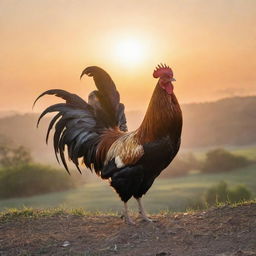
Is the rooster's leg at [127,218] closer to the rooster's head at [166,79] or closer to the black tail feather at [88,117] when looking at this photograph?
the black tail feather at [88,117]

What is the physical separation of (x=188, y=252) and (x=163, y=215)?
1.96 m

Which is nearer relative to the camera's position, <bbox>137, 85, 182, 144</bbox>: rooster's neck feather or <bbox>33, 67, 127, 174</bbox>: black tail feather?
<bbox>137, 85, 182, 144</bbox>: rooster's neck feather

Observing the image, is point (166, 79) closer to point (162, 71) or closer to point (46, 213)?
point (162, 71)

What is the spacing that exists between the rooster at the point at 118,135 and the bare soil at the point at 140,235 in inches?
20.4

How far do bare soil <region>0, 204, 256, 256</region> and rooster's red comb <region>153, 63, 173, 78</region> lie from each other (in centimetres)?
234

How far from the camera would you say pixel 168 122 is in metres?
6.85

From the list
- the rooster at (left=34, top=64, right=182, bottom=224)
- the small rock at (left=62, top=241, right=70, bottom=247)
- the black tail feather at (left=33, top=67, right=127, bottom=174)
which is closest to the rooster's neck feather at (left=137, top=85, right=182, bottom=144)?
the rooster at (left=34, top=64, right=182, bottom=224)

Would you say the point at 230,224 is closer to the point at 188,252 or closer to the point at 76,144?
the point at 188,252

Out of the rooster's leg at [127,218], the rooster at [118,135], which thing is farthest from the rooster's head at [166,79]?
the rooster's leg at [127,218]

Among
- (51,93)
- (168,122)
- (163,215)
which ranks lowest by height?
(163,215)

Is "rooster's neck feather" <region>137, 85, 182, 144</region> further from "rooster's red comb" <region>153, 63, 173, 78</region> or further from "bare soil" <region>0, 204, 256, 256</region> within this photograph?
"bare soil" <region>0, 204, 256, 256</region>

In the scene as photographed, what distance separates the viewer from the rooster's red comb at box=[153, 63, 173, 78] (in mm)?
6879

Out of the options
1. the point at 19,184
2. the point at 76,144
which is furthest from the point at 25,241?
the point at 19,184

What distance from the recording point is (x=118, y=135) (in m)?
7.78
